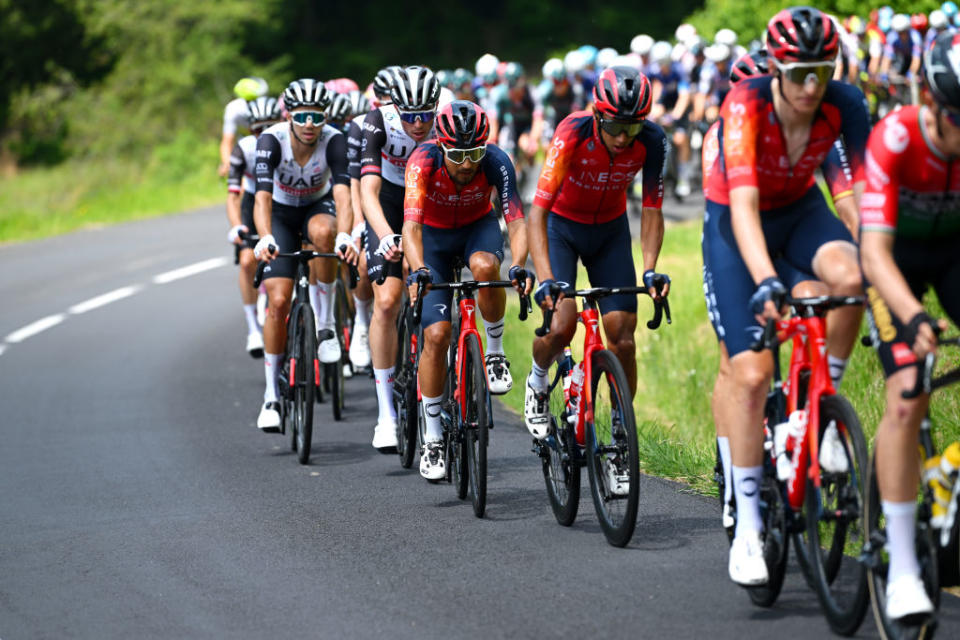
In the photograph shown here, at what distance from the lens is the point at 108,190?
3344 centimetres

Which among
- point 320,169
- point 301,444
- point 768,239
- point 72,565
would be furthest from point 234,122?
point 768,239

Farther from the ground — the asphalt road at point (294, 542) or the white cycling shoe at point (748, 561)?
the white cycling shoe at point (748, 561)

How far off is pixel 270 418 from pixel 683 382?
4.31 metres

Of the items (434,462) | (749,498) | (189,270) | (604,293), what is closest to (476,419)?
(434,462)

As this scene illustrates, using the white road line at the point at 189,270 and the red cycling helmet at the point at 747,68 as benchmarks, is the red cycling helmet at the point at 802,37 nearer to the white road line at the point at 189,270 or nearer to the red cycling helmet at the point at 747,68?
the red cycling helmet at the point at 747,68

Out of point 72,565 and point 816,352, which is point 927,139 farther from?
point 72,565

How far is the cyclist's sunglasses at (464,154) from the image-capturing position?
794cm

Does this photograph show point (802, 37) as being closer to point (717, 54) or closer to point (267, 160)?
point (267, 160)

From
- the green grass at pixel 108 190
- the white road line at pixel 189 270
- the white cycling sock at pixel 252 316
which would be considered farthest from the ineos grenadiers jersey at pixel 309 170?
the green grass at pixel 108 190

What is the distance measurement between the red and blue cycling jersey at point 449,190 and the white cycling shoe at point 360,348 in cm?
280

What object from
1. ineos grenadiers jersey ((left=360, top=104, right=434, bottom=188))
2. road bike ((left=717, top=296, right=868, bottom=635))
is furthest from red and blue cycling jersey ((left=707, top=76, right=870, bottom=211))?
ineos grenadiers jersey ((left=360, top=104, right=434, bottom=188))

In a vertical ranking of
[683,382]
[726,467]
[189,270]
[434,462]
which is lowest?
[189,270]

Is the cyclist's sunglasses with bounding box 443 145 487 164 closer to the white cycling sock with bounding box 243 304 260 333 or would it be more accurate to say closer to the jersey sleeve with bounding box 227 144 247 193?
the jersey sleeve with bounding box 227 144 247 193

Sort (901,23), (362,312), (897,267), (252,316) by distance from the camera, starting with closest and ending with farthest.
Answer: (897,267)
(362,312)
(252,316)
(901,23)
